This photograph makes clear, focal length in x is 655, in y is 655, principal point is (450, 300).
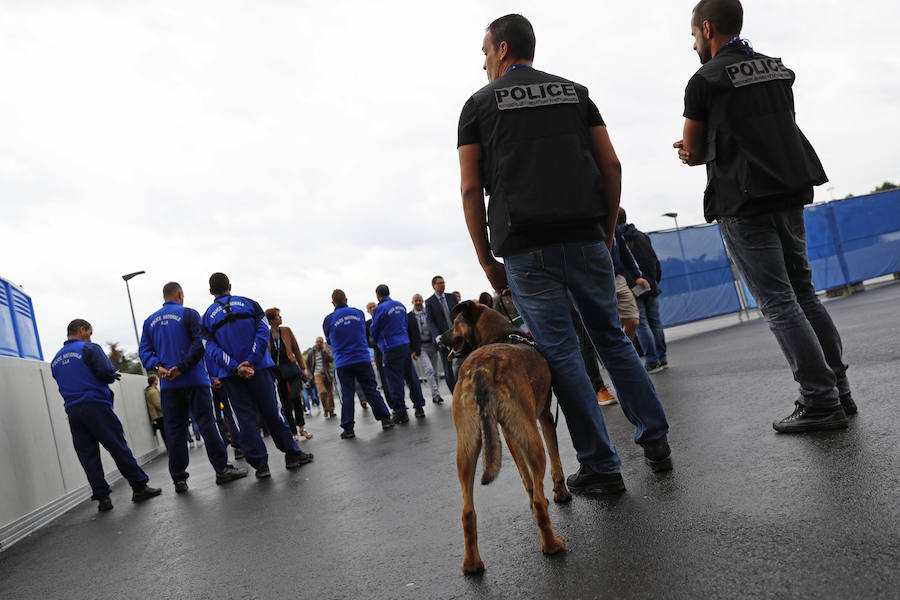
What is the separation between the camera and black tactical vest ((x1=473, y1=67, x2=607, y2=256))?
323 centimetres

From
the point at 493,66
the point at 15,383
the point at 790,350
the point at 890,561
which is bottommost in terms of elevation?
the point at 890,561

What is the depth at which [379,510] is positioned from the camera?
436 centimetres

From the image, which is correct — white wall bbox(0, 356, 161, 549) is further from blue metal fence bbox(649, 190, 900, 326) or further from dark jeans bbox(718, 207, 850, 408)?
blue metal fence bbox(649, 190, 900, 326)

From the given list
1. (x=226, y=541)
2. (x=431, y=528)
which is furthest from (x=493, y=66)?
(x=226, y=541)

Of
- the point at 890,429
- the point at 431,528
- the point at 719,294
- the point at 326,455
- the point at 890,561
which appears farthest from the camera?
the point at 719,294

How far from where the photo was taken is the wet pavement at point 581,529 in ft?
7.27

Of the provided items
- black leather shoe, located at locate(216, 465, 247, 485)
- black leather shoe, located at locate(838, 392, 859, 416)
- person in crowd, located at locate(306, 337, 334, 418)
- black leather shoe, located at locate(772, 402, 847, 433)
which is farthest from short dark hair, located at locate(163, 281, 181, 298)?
person in crowd, located at locate(306, 337, 334, 418)

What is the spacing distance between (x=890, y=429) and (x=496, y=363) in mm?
2107

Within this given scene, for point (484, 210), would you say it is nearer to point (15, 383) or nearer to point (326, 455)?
point (326, 455)

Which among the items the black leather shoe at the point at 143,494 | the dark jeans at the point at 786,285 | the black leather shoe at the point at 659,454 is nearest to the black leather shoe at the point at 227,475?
the black leather shoe at the point at 143,494

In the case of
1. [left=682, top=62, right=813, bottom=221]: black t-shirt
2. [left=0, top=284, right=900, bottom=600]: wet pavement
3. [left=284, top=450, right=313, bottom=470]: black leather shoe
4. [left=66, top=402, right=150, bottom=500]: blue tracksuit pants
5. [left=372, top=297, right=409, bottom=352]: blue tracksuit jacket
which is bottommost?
[left=284, top=450, right=313, bottom=470]: black leather shoe

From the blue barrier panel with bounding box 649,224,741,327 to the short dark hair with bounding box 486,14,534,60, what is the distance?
13614 mm

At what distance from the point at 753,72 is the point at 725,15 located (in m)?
0.45

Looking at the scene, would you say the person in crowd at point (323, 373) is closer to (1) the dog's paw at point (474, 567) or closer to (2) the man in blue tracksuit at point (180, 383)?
(2) the man in blue tracksuit at point (180, 383)
